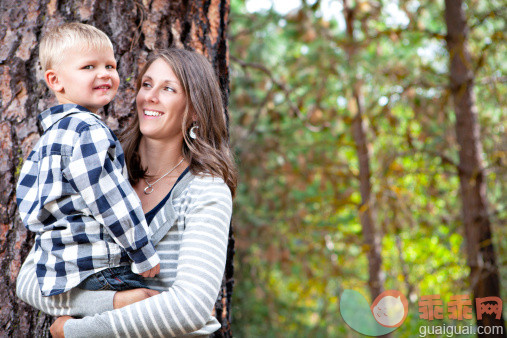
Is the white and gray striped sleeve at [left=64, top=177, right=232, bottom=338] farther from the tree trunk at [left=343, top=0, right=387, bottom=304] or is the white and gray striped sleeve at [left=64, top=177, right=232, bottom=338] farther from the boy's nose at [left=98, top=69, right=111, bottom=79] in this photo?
the tree trunk at [left=343, top=0, right=387, bottom=304]

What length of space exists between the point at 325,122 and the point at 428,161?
156 cm

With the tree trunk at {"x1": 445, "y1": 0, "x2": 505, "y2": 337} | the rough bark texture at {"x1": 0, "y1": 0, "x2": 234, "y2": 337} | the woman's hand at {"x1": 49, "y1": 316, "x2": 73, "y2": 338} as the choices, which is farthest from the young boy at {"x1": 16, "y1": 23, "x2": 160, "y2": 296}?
the tree trunk at {"x1": 445, "y1": 0, "x2": 505, "y2": 337}

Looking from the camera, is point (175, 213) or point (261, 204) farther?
point (261, 204)

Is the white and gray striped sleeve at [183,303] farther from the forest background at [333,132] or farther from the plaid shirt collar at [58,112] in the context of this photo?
the forest background at [333,132]

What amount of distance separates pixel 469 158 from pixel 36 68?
458 cm

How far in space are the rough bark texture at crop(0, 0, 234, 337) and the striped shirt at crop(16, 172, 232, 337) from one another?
35 centimetres

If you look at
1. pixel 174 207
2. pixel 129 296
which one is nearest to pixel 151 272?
pixel 129 296

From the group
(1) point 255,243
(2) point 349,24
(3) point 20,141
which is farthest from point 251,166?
(3) point 20,141

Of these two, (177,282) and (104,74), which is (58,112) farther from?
(177,282)

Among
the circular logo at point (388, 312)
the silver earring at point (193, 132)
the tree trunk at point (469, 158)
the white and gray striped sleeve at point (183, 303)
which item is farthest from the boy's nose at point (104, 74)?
the tree trunk at point (469, 158)

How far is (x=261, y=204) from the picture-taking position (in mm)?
7625

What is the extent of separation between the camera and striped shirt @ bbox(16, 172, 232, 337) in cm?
156

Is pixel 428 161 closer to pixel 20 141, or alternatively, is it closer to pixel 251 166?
pixel 251 166

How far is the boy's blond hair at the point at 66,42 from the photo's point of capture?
1.78 meters
